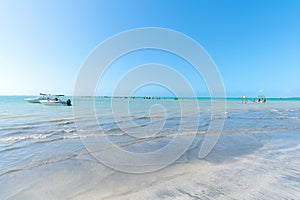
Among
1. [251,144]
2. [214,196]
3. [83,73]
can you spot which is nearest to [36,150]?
[83,73]

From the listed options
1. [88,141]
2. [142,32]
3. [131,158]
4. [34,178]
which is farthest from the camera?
[142,32]

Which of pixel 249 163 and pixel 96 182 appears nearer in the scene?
pixel 96 182

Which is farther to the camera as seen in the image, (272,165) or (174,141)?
(174,141)

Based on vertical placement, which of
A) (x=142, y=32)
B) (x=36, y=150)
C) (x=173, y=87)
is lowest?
(x=36, y=150)

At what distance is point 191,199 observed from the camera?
309 centimetres

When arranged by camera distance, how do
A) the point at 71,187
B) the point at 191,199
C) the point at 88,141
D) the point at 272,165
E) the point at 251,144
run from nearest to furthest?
the point at 191,199 < the point at 71,187 < the point at 272,165 < the point at 251,144 < the point at 88,141

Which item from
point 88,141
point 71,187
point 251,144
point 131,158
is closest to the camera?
point 71,187

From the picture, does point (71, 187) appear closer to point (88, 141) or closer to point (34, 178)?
point (34, 178)

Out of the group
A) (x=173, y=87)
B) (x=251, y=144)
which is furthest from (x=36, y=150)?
(x=173, y=87)

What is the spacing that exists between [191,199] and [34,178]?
12.8 ft

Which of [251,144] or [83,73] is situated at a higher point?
[83,73]

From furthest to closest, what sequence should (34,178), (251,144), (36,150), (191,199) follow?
(251,144)
(36,150)
(34,178)
(191,199)

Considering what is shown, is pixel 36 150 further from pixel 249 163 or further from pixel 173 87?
pixel 173 87

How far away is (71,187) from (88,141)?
4.47 m
